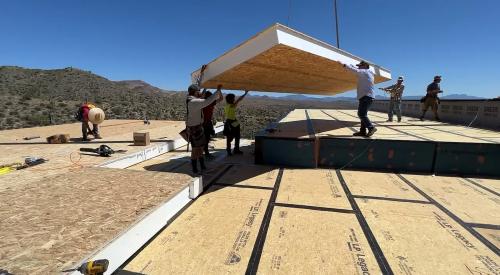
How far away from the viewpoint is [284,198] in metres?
4.62

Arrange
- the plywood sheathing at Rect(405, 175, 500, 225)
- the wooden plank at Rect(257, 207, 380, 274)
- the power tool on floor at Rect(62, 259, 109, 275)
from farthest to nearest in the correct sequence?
1. the plywood sheathing at Rect(405, 175, 500, 225)
2. the wooden plank at Rect(257, 207, 380, 274)
3. the power tool on floor at Rect(62, 259, 109, 275)

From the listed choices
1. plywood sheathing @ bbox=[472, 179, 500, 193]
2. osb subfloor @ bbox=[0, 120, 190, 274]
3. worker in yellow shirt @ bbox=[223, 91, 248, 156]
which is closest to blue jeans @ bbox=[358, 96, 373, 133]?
plywood sheathing @ bbox=[472, 179, 500, 193]

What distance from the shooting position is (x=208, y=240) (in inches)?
130

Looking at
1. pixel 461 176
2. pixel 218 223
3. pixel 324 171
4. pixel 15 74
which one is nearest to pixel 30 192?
pixel 218 223

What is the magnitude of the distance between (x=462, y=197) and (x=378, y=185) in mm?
1374

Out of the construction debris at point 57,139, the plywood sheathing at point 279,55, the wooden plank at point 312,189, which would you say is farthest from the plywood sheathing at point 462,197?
the construction debris at point 57,139

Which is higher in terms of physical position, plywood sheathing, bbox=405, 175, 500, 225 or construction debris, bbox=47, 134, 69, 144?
construction debris, bbox=47, 134, 69, 144

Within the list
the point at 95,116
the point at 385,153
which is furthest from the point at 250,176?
the point at 95,116

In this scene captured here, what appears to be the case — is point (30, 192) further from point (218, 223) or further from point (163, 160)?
point (163, 160)

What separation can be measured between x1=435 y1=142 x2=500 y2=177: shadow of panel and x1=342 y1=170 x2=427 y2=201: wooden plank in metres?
1.26

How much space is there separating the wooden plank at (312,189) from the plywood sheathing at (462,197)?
167 centimetres

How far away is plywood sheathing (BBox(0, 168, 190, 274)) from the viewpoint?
2375mm

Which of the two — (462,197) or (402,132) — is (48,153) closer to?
(462,197)

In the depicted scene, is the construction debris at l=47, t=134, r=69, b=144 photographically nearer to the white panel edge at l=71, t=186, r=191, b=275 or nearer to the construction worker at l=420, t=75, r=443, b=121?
the white panel edge at l=71, t=186, r=191, b=275
